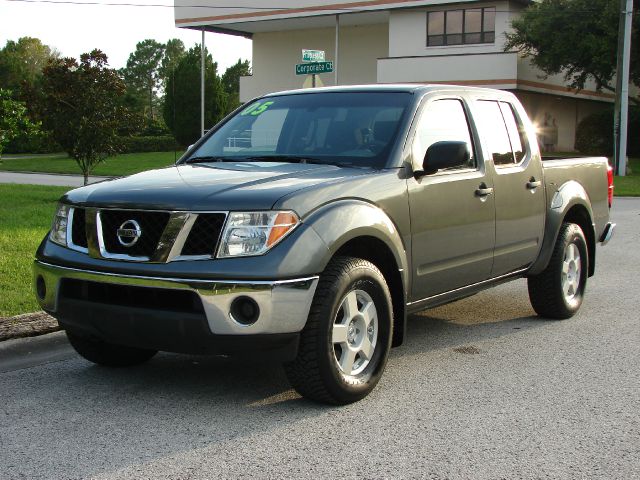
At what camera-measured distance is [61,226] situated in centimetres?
522

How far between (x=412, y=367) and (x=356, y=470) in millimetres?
1928

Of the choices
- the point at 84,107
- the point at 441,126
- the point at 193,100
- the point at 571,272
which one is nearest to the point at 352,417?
the point at 441,126

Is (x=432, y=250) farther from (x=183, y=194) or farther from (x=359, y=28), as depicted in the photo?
(x=359, y=28)

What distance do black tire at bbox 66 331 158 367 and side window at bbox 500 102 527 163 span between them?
10.5 ft

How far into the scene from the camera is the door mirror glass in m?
5.41

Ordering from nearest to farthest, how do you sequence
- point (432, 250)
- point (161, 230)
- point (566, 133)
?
point (161, 230)
point (432, 250)
point (566, 133)

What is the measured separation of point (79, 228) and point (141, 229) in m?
0.56

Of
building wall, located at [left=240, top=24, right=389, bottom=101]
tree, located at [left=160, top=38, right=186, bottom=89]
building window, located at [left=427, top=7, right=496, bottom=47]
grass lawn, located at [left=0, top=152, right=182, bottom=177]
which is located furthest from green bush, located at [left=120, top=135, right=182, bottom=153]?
tree, located at [left=160, top=38, right=186, bottom=89]

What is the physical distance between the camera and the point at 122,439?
14.4 ft

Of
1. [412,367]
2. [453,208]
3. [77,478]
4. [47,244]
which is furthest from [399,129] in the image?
[77,478]

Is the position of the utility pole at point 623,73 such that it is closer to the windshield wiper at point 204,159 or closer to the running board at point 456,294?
the running board at point 456,294

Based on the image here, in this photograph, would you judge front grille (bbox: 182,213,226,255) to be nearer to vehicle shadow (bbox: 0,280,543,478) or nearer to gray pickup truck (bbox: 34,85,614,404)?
gray pickup truck (bbox: 34,85,614,404)

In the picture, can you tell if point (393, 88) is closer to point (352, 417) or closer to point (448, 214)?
point (448, 214)

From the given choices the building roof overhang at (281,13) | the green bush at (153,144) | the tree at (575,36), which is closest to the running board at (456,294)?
the tree at (575,36)
